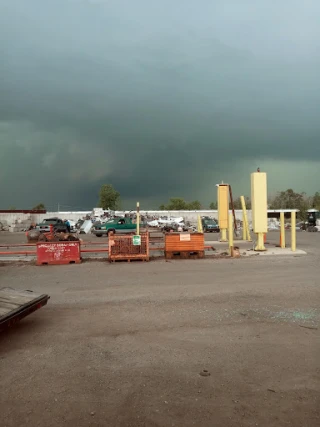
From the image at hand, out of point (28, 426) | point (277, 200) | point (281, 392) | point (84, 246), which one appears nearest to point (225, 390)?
point (281, 392)

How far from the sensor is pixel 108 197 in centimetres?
9194

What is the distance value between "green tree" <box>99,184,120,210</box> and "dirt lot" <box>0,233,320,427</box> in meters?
82.7

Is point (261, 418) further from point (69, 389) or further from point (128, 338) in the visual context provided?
point (128, 338)

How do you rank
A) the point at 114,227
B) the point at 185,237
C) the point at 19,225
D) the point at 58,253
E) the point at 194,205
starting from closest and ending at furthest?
1. the point at 58,253
2. the point at 185,237
3. the point at 114,227
4. the point at 19,225
5. the point at 194,205

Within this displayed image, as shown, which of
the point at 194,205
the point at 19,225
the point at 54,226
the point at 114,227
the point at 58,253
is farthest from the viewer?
the point at 194,205

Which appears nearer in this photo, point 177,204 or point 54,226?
point 54,226

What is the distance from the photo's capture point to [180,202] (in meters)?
116

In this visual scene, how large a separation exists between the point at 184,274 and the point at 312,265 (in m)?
4.87

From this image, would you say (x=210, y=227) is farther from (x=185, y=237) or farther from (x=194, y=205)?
(x=194, y=205)

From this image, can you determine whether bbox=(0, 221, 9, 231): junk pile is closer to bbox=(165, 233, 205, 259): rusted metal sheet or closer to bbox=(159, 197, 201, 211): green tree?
bbox=(165, 233, 205, 259): rusted metal sheet

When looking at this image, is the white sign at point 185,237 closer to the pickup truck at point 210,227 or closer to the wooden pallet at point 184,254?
the wooden pallet at point 184,254

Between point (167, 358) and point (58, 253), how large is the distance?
1092 cm

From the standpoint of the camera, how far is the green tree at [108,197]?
9175cm

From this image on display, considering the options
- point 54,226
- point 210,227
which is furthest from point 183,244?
point 210,227
